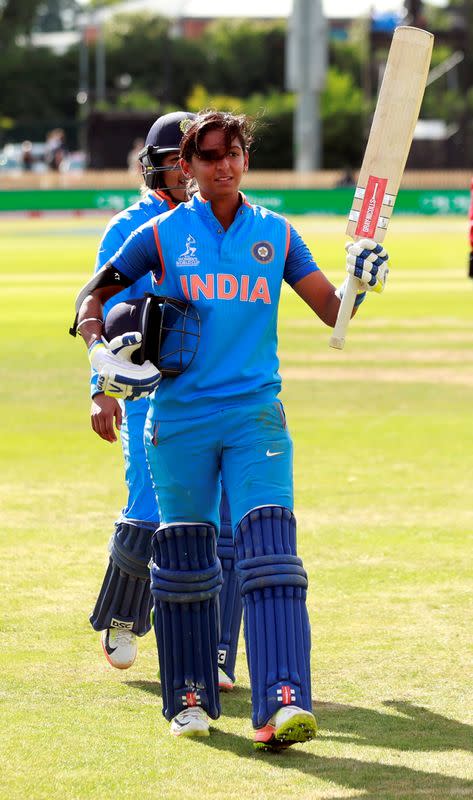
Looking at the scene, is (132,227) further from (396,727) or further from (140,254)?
(396,727)

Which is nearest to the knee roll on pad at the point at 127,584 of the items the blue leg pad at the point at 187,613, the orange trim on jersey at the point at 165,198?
the blue leg pad at the point at 187,613

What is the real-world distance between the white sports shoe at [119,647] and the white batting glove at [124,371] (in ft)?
4.38

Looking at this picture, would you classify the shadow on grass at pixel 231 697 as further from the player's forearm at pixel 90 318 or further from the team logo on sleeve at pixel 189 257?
the team logo on sleeve at pixel 189 257

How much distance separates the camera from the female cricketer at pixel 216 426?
5.11m

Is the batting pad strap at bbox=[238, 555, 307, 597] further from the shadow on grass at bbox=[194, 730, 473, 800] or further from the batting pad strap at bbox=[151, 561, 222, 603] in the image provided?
the shadow on grass at bbox=[194, 730, 473, 800]

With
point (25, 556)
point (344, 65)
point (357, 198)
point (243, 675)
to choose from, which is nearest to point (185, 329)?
point (357, 198)

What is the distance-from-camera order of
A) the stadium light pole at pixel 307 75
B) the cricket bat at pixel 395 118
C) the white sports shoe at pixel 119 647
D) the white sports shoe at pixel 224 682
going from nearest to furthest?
the cricket bat at pixel 395 118, the white sports shoe at pixel 224 682, the white sports shoe at pixel 119 647, the stadium light pole at pixel 307 75

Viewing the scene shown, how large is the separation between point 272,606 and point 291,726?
409 mm

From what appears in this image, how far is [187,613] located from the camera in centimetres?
530

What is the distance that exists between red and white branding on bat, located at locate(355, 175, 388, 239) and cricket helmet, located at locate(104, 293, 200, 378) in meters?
0.72

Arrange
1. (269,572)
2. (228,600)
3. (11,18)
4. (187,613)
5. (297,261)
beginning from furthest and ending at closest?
(11,18) < (228,600) < (297,261) < (187,613) < (269,572)

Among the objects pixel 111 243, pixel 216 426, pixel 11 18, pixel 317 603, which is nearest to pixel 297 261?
pixel 216 426

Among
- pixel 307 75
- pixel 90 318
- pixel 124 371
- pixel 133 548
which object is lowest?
pixel 307 75

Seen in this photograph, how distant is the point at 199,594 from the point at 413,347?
12.7 meters
